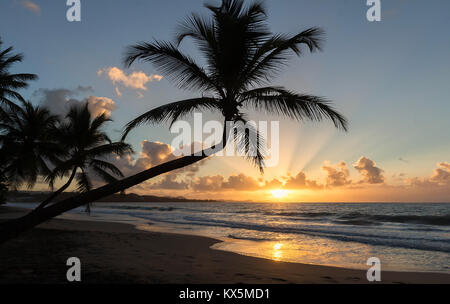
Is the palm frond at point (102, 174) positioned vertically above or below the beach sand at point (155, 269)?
above

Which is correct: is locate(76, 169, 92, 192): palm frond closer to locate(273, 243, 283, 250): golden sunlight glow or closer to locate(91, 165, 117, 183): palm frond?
locate(91, 165, 117, 183): palm frond

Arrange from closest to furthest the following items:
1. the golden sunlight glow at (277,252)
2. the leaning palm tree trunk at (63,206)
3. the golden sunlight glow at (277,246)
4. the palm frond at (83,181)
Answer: the leaning palm tree trunk at (63,206) → the golden sunlight glow at (277,252) → the golden sunlight glow at (277,246) → the palm frond at (83,181)

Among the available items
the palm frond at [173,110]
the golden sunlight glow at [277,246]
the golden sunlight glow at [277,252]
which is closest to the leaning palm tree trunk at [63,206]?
the palm frond at [173,110]

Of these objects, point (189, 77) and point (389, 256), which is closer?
point (189, 77)

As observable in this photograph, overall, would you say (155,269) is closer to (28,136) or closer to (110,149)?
(110,149)

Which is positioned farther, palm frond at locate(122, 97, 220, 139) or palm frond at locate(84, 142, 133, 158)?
palm frond at locate(84, 142, 133, 158)

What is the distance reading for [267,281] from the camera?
6.29 metres

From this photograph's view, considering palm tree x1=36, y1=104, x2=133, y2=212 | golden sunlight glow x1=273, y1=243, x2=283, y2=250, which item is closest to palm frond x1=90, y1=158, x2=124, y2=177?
palm tree x1=36, y1=104, x2=133, y2=212

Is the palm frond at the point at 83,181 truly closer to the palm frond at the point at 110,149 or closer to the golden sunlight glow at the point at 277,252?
the palm frond at the point at 110,149

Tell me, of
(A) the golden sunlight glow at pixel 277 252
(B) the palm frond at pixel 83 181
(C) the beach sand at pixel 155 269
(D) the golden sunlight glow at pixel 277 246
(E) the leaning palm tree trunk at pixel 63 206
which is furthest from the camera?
(B) the palm frond at pixel 83 181
